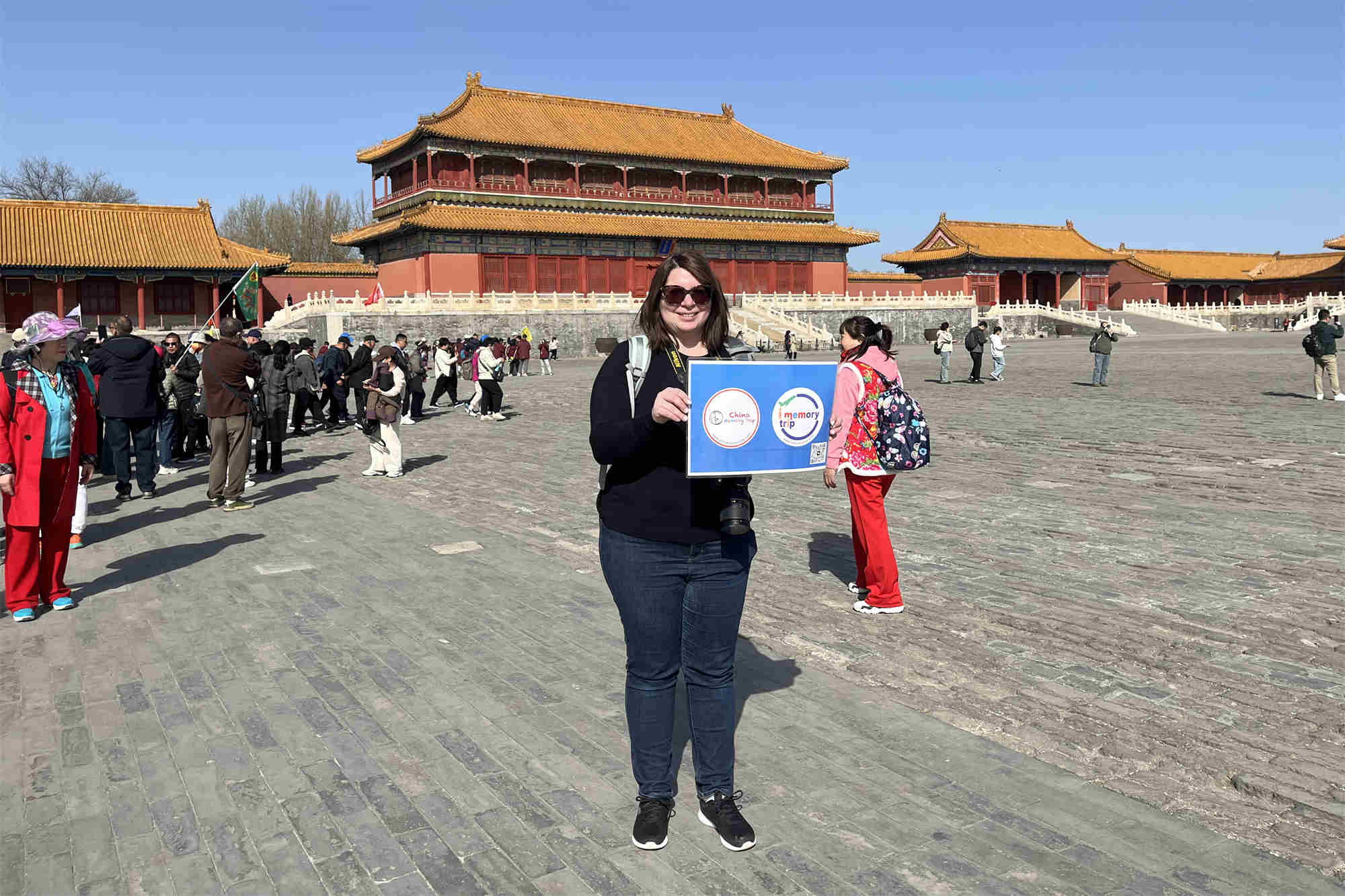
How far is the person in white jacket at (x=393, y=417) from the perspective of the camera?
36.8 ft

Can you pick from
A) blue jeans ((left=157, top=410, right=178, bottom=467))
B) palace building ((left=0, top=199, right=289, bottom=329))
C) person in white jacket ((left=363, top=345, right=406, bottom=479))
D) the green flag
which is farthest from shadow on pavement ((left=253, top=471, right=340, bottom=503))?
palace building ((left=0, top=199, right=289, bottom=329))

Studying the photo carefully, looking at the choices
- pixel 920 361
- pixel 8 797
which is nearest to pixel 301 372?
pixel 8 797

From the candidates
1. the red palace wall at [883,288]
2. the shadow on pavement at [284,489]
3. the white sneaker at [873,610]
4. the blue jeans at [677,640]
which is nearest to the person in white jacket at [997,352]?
the shadow on pavement at [284,489]

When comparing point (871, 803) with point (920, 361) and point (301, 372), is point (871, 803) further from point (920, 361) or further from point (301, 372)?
point (920, 361)

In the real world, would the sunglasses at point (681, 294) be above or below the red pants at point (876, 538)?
above

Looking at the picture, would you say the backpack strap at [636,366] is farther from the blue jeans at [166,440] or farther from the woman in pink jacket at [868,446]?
the blue jeans at [166,440]

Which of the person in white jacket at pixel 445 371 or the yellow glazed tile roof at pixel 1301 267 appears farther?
the yellow glazed tile roof at pixel 1301 267

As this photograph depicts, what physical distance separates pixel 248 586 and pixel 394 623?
144 centimetres

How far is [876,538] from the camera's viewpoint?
216 inches

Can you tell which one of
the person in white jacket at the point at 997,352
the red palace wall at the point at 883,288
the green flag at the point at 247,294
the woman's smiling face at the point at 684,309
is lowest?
the woman's smiling face at the point at 684,309

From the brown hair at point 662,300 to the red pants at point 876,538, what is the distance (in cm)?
260

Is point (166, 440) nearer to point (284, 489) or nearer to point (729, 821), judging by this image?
point (284, 489)

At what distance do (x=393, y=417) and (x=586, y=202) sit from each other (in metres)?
35.7

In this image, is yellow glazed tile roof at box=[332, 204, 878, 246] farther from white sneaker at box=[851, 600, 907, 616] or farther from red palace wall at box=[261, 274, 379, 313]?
white sneaker at box=[851, 600, 907, 616]
